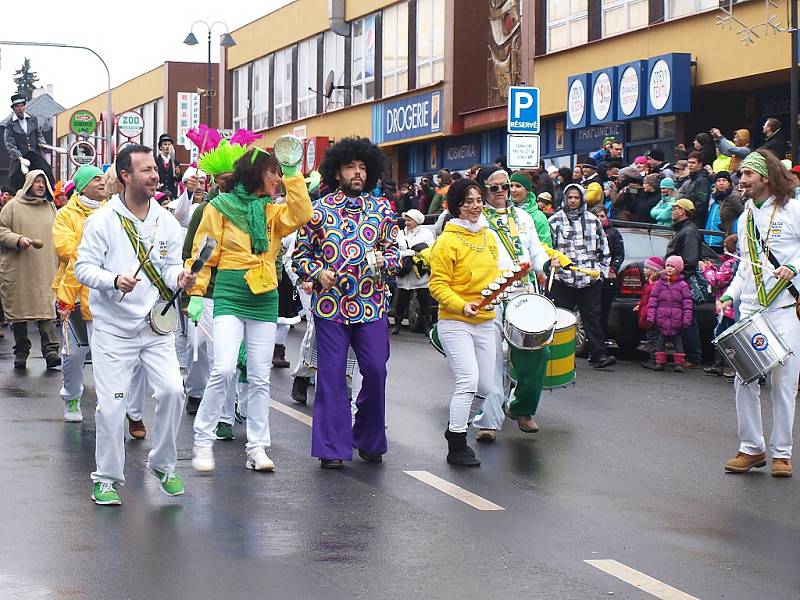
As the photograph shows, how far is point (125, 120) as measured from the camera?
40812 mm

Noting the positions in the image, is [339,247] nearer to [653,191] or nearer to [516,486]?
[516,486]

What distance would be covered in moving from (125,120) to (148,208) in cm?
3319

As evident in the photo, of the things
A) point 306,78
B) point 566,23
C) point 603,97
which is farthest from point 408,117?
point 603,97

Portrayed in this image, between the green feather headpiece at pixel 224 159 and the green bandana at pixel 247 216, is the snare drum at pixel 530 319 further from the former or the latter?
the green feather headpiece at pixel 224 159

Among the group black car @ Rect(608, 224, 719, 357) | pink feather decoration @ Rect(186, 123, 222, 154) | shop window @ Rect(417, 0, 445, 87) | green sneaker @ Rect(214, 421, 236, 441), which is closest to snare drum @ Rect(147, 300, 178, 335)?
pink feather decoration @ Rect(186, 123, 222, 154)

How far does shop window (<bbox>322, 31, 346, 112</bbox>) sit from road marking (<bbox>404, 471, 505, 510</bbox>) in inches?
1540

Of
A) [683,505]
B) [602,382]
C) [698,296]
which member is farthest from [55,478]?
[698,296]

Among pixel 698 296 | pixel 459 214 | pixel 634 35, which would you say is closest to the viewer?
pixel 459 214

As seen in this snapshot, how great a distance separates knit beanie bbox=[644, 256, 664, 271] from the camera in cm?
1698

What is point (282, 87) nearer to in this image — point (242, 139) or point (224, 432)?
point (224, 432)

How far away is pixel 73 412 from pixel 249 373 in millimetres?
2832

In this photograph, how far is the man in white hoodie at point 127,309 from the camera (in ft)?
27.1

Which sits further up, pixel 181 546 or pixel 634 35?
pixel 634 35

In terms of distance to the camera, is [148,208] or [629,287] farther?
[629,287]
